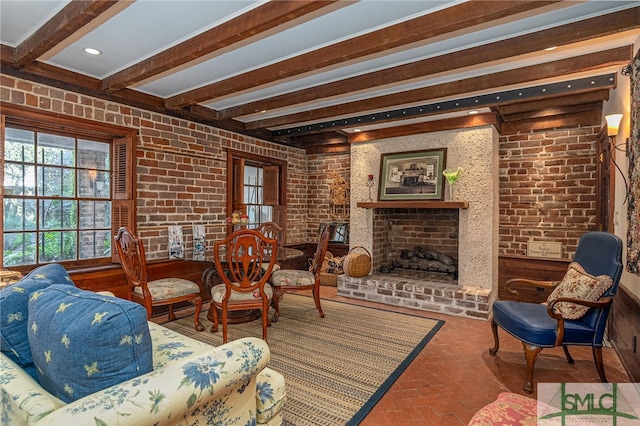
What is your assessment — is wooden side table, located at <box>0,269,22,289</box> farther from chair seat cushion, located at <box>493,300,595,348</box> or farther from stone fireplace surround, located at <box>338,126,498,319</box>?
chair seat cushion, located at <box>493,300,595,348</box>

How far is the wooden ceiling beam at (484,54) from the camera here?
7.13 ft

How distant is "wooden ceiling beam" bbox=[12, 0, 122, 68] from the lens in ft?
6.46

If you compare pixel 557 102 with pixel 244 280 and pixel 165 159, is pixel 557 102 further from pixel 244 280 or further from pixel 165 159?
pixel 165 159

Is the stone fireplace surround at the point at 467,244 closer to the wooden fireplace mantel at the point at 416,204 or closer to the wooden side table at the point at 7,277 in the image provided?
the wooden fireplace mantel at the point at 416,204

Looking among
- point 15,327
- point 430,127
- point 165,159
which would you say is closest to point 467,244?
point 430,127

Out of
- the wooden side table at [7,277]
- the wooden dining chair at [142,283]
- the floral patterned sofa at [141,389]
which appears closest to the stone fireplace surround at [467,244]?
the wooden dining chair at [142,283]

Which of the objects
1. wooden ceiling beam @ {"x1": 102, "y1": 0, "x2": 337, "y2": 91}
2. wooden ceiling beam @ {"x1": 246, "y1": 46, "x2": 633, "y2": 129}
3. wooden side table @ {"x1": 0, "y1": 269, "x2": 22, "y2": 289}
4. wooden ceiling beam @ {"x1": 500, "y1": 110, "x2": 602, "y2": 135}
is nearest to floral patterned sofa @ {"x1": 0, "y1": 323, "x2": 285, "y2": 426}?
wooden side table @ {"x1": 0, "y1": 269, "x2": 22, "y2": 289}

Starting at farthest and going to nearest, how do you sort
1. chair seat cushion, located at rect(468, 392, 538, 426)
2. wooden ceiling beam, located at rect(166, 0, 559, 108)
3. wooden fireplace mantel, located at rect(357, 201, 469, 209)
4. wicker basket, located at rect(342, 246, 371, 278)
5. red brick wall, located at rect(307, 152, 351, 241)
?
red brick wall, located at rect(307, 152, 351, 241) < wicker basket, located at rect(342, 246, 371, 278) < wooden fireplace mantel, located at rect(357, 201, 469, 209) < wooden ceiling beam, located at rect(166, 0, 559, 108) < chair seat cushion, located at rect(468, 392, 538, 426)

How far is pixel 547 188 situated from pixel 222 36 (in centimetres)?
426

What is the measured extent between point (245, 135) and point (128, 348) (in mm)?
4361

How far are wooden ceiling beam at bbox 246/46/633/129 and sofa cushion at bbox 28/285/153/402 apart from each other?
10.8ft

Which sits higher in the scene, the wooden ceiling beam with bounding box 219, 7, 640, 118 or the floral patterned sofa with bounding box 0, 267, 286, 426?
the wooden ceiling beam with bounding box 219, 7, 640, 118

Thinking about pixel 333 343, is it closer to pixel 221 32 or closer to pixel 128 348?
pixel 128 348

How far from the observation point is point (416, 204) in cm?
444
